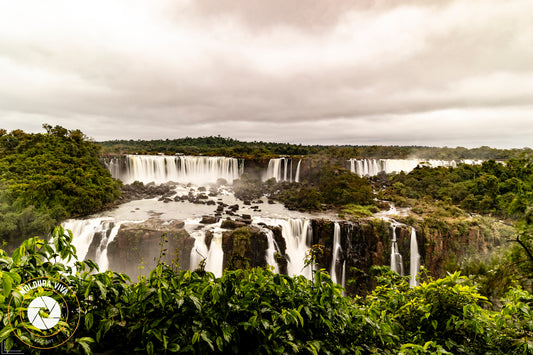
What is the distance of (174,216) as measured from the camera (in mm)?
17656

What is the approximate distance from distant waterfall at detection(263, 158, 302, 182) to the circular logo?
2981 centimetres

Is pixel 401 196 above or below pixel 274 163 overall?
below

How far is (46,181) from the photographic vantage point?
1599 centimetres

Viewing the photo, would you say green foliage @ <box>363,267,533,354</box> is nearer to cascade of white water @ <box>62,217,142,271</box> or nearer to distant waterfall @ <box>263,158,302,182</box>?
cascade of white water @ <box>62,217,142,271</box>

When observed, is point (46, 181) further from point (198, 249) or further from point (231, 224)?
point (231, 224)

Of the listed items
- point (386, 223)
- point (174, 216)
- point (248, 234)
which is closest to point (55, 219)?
point (174, 216)

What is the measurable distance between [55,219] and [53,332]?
18380mm

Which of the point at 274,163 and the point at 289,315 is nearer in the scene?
the point at 289,315

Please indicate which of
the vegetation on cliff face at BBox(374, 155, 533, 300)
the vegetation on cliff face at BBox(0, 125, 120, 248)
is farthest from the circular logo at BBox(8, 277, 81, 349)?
the vegetation on cliff face at BBox(0, 125, 120, 248)

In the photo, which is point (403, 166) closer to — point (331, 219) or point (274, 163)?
point (274, 163)


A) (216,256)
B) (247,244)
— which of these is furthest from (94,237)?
(247,244)

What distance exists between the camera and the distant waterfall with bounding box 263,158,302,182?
1227 inches

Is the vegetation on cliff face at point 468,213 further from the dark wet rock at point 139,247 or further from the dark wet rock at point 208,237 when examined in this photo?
the dark wet rock at point 139,247

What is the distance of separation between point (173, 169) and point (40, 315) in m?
31.8
